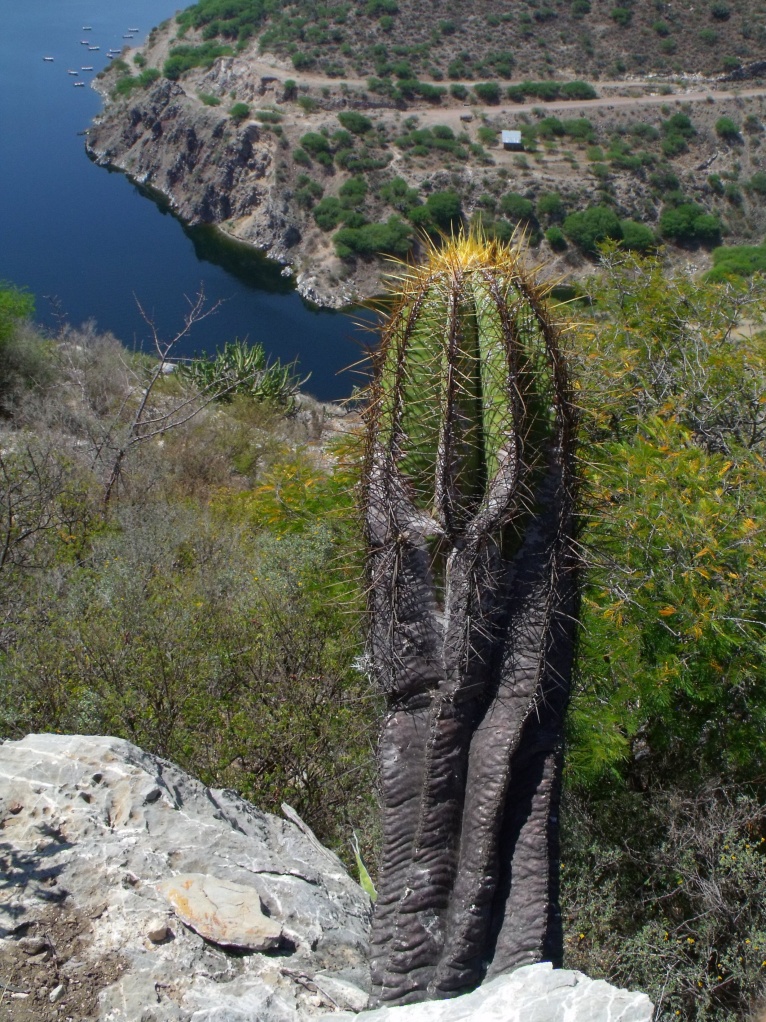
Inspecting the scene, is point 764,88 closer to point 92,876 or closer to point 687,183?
point 687,183

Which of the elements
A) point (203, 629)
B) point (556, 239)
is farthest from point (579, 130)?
point (203, 629)

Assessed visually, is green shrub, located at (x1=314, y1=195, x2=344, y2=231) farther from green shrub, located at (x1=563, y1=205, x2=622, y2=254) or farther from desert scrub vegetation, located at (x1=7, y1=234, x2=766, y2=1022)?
desert scrub vegetation, located at (x1=7, y1=234, x2=766, y2=1022)

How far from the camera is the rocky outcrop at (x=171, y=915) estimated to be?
2.38 metres

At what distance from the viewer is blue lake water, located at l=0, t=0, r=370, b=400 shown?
123ft

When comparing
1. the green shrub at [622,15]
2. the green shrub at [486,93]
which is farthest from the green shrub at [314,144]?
the green shrub at [622,15]

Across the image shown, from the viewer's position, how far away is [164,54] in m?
72.8

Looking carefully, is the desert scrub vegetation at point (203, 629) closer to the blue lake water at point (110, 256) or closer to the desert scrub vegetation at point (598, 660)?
the desert scrub vegetation at point (598, 660)

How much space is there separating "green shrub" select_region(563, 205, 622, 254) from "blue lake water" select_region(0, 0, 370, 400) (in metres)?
11.0

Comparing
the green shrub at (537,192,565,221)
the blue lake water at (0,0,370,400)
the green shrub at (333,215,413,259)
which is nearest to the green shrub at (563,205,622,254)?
the green shrub at (537,192,565,221)

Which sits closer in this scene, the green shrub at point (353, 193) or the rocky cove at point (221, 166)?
the rocky cove at point (221, 166)

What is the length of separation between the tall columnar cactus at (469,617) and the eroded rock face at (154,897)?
1.08 ft

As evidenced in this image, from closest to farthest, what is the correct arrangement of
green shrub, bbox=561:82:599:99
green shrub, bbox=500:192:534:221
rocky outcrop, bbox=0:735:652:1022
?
rocky outcrop, bbox=0:735:652:1022 → green shrub, bbox=500:192:534:221 → green shrub, bbox=561:82:599:99

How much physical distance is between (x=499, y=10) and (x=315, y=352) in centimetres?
4463

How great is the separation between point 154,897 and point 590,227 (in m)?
40.5
